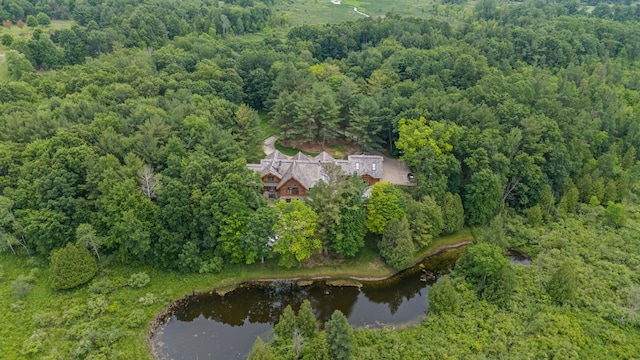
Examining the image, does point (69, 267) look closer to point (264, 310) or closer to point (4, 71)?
point (264, 310)

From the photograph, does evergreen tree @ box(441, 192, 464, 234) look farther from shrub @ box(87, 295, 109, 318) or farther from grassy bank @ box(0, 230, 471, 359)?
shrub @ box(87, 295, 109, 318)

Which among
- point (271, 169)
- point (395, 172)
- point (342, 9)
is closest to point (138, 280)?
point (271, 169)

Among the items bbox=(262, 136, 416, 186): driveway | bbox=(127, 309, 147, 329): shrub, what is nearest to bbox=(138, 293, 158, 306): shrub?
bbox=(127, 309, 147, 329): shrub

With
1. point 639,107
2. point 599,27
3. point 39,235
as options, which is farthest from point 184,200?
point 599,27

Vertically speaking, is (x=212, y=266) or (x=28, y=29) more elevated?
(x=28, y=29)

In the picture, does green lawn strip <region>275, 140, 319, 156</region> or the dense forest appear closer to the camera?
the dense forest

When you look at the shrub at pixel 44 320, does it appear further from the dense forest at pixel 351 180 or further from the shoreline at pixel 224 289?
the shoreline at pixel 224 289

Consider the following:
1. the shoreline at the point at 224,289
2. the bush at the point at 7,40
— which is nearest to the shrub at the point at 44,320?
the shoreline at the point at 224,289
